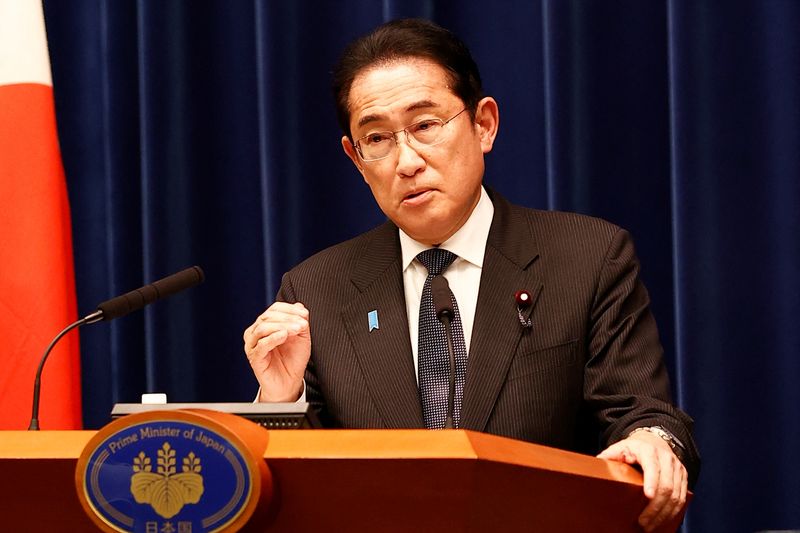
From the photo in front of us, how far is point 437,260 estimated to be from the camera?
2145 millimetres

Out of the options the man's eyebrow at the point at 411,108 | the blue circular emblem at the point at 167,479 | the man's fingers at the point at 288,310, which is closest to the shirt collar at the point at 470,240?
the man's eyebrow at the point at 411,108

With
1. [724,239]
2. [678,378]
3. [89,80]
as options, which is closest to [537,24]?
[724,239]

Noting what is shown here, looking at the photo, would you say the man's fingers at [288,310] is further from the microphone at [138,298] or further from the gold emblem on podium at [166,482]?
the gold emblem on podium at [166,482]

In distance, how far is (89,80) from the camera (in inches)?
119

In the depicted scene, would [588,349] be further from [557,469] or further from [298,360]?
[557,469]

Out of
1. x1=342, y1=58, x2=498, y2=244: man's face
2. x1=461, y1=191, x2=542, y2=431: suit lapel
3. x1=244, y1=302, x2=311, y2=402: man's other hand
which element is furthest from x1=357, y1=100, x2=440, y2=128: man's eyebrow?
x1=244, y1=302, x2=311, y2=402: man's other hand

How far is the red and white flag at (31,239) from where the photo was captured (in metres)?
2.50

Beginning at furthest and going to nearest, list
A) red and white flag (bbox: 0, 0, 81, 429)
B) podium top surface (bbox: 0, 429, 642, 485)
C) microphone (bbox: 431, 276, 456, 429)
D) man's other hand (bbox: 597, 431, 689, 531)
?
red and white flag (bbox: 0, 0, 81, 429), microphone (bbox: 431, 276, 456, 429), man's other hand (bbox: 597, 431, 689, 531), podium top surface (bbox: 0, 429, 642, 485)

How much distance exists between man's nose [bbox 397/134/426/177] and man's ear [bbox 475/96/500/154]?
21 cm

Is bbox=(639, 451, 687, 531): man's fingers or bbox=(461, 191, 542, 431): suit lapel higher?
bbox=(461, 191, 542, 431): suit lapel

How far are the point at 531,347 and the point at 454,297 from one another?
18 centimetres

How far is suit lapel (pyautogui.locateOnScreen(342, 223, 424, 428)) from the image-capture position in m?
1.96

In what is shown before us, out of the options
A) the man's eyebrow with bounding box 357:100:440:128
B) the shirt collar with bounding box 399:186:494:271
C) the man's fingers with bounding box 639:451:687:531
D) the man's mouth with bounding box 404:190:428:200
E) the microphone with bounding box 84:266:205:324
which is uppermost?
the man's eyebrow with bounding box 357:100:440:128

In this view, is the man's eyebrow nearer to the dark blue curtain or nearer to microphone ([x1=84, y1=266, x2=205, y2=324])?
microphone ([x1=84, y1=266, x2=205, y2=324])
